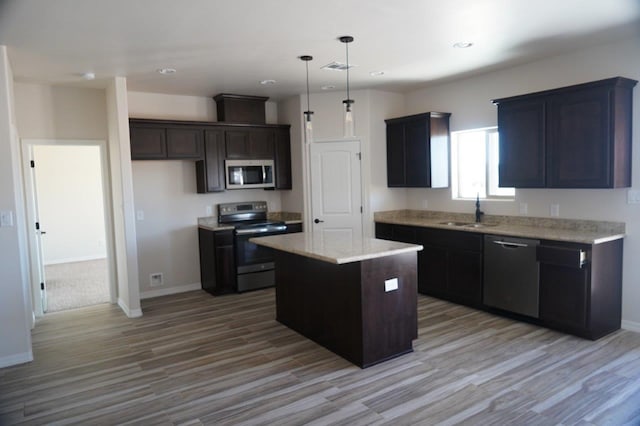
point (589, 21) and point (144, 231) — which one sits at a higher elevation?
point (589, 21)

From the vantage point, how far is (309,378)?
3.38m

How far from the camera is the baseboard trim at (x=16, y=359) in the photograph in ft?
12.3

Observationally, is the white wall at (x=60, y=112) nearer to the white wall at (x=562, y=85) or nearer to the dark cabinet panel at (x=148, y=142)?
the dark cabinet panel at (x=148, y=142)

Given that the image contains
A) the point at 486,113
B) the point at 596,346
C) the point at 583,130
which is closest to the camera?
the point at 596,346

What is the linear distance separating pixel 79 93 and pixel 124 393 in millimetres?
3806

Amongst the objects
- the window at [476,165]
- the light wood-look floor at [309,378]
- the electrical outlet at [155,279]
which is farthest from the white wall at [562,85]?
the electrical outlet at [155,279]

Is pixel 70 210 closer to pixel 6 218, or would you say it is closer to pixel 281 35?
pixel 6 218

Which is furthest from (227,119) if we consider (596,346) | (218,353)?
(596,346)

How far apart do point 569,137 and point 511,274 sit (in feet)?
4.71

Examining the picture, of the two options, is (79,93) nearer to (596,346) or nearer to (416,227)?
(416,227)

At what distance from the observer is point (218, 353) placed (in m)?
3.93

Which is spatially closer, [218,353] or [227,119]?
[218,353]

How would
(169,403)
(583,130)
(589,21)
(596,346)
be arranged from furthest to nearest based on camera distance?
(583,130) < (596,346) < (589,21) < (169,403)

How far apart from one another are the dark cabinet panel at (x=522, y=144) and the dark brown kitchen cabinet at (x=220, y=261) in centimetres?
346
